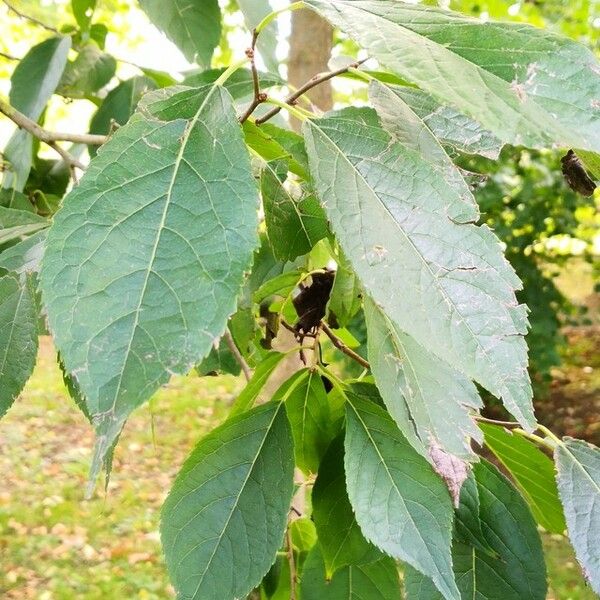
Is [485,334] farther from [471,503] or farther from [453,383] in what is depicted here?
[471,503]

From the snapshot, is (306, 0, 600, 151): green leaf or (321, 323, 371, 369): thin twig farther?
(321, 323, 371, 369): thin twig

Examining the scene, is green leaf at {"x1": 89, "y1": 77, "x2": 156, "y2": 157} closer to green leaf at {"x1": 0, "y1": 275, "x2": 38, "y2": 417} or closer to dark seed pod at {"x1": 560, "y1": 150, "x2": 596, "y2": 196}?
green leaf at {"x1": 0, "y1": 275, "x2": 38, "y2": 417}

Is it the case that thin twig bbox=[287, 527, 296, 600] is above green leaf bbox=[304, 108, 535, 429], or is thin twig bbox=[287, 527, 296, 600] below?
below

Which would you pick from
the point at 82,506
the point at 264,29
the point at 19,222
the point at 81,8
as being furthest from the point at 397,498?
the point at 82,506

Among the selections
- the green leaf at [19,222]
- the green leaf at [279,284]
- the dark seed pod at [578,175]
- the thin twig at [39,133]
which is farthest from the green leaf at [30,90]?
the dark seed pod at [578,175]

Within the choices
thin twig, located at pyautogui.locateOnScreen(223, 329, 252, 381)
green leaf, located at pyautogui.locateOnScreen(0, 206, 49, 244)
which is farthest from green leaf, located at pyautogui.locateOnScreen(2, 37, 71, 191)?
thin twig, located at pyautogui.locateOnScreen(223, 329, 252, 381)
